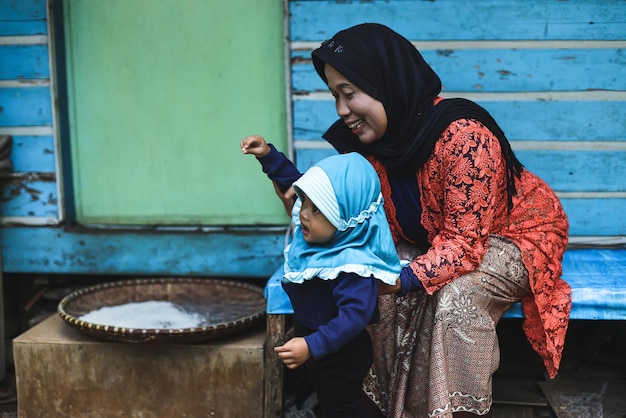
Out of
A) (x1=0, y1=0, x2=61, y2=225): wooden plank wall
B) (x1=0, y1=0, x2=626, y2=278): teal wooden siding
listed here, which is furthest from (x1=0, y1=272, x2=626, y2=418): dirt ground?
(x1=0, y1=0, x2=61, y2=225): wooden plank wall

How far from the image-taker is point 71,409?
9.52 feet

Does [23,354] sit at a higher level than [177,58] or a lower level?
lower

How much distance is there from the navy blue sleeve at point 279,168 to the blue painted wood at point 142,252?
90 cm

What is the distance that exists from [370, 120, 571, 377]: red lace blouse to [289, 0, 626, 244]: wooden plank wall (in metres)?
0.65

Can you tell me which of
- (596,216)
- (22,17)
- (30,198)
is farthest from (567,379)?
(22,17)

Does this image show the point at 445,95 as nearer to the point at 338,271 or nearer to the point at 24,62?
the point at 338,271

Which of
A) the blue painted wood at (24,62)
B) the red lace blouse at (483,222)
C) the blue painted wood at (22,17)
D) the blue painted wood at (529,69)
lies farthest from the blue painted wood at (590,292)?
the blue painted wood at (22,17)

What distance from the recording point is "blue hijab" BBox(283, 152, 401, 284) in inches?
80.8

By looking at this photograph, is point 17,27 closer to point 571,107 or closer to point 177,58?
point 177,58

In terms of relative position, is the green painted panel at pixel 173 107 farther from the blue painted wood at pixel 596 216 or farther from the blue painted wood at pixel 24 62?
the blue painted wood at pixel 596 216

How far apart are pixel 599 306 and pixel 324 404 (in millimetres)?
1119

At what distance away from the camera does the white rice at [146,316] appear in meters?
3.02

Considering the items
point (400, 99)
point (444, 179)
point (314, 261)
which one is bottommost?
point (314, 261)

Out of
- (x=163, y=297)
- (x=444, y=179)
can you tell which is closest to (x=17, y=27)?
(x=163, y=297)
